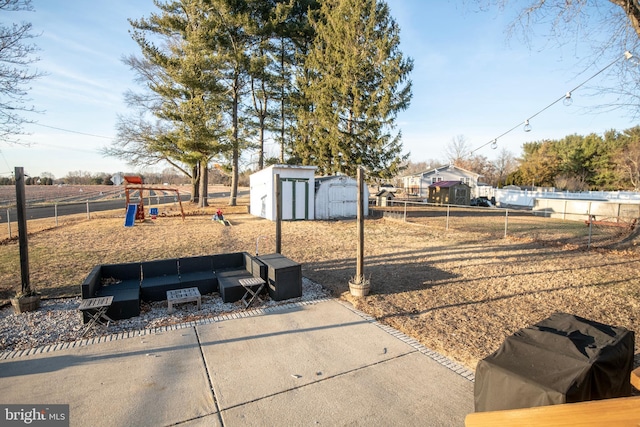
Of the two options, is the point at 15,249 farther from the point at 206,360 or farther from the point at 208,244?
the point at 206,360

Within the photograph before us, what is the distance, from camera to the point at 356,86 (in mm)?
19531

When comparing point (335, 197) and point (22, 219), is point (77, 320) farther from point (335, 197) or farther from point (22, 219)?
point (335, 197)

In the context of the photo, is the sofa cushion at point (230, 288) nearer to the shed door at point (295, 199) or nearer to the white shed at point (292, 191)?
the white shed at point (292, 191)

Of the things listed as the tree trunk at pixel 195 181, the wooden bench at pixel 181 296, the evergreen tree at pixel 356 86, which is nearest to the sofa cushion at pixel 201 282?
the wooden bench at pixel 181 296

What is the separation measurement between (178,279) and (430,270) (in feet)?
17.1

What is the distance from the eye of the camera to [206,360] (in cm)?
354

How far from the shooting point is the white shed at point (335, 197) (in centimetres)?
1731

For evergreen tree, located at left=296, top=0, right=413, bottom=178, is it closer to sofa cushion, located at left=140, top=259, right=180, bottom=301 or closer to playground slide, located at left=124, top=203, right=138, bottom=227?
playground slide, located at left=124, top=203, right=138, bottom=227

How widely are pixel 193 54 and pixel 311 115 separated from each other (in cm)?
775

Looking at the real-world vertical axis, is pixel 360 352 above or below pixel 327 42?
below

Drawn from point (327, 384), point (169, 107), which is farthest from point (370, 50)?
point (327, 384)

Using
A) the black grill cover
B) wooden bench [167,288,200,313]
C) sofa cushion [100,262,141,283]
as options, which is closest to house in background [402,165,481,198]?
sofa cushion [100,262,141,283]

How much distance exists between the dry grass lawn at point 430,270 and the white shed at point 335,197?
406cm

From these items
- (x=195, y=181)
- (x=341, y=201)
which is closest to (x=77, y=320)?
(x=341, y=201)
